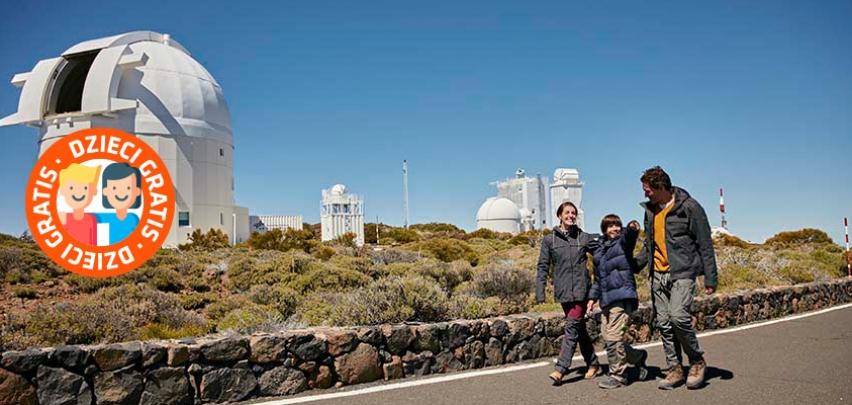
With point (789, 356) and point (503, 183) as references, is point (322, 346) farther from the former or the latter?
point (503, 183)


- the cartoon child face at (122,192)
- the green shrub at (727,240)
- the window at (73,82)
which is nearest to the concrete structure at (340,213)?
the window at (73,82)

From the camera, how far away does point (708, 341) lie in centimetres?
786

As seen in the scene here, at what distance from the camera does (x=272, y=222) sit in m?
42.3

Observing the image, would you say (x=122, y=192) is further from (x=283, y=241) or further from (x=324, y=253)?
(x=324, y=253)

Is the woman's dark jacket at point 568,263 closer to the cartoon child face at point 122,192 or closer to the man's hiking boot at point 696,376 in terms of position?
the man's hiking boot at point 696,376

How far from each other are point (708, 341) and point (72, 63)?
34.1 meters

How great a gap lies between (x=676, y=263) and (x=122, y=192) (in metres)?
22.4

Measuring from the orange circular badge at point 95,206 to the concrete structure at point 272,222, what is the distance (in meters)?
10.9

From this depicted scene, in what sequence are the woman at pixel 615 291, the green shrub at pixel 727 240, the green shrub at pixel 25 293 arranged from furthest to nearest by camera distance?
the green shrub at pixel 727 240 < the green shrub at pixel 25 293 < the woman at pixel 615 291

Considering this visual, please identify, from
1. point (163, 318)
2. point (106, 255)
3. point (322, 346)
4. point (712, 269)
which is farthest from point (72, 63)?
point (712, 269)

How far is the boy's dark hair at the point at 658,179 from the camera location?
539 centimetres

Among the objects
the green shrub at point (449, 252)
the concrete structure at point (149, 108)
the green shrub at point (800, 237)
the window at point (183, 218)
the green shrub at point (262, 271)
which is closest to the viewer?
the green shrub at point (262, 271)

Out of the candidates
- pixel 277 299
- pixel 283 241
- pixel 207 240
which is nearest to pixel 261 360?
pixel 277 299

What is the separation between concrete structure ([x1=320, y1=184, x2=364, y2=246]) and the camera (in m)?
50.4
